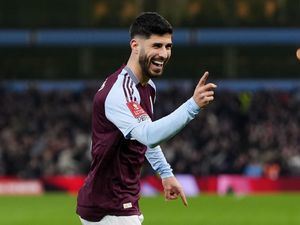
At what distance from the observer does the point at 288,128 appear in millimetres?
29172

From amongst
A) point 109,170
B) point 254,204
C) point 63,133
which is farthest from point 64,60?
point 109,170

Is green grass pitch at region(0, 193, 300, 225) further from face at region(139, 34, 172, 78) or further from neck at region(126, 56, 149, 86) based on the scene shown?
face at region(139, 34, 172, 78)

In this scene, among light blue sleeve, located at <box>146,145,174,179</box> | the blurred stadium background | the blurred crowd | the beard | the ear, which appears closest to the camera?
the beard

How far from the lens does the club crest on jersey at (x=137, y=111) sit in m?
6.13

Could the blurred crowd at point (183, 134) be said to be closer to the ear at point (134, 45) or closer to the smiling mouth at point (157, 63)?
the ear at point (134, 45)

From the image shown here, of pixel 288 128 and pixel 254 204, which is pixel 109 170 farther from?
pixel 288 128

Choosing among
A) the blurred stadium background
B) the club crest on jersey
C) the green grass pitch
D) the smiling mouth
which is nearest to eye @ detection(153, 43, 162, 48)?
the smiling mouth

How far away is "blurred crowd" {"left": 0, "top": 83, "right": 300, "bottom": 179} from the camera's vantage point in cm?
2700

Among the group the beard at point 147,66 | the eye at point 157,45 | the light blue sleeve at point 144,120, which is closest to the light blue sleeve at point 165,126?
the light blue sleeve at point 144,120

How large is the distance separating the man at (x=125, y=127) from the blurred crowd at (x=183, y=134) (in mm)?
18840

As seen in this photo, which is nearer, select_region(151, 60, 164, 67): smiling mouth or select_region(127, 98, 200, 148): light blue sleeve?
select_region(127, 98, 200, 148): light blue sleeve

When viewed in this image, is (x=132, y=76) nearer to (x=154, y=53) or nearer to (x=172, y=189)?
(x=154, y=53)

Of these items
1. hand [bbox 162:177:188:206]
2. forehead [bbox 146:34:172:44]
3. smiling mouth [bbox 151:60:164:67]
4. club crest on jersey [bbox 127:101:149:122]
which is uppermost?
forehead [bbox 146:34:172:44]

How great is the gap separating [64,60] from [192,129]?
5805 mm
